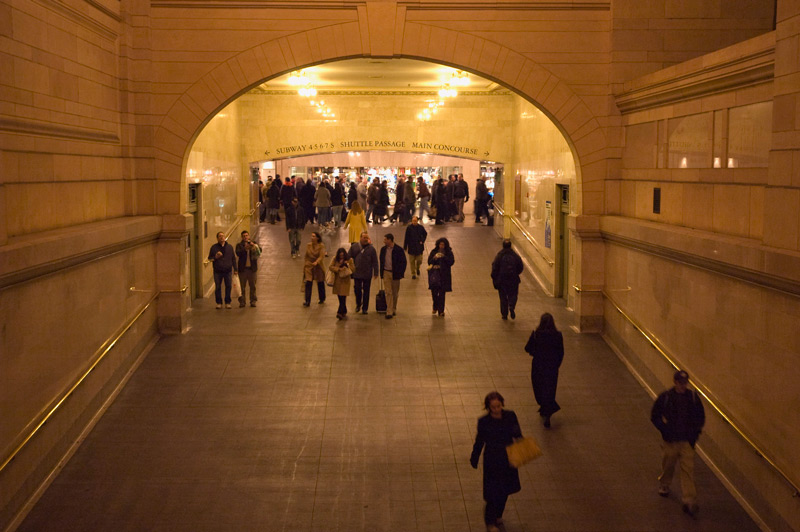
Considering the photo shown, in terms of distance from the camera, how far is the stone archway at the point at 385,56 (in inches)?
564

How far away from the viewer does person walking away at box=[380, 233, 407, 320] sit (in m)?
15.8

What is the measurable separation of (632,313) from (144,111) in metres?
8.00

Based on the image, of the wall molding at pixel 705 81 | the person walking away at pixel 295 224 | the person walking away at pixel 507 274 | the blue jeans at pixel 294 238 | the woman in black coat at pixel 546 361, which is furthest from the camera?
the blue jeans at pixel 294 238

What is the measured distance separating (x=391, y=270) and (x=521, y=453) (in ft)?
28.0

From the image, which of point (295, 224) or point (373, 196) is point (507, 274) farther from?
point (373, 196)

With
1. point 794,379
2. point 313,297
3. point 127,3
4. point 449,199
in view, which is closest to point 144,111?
point 127,3

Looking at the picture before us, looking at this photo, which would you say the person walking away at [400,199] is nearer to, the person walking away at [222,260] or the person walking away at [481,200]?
the person walking away at [481,200]

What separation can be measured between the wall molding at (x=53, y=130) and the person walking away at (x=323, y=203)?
13.3 meters

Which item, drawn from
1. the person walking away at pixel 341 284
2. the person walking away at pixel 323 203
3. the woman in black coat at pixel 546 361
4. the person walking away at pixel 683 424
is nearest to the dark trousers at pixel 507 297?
the person walking away at pixel 341 284

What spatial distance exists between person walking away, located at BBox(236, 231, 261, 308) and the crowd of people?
18mm

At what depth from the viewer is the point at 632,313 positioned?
1303cm

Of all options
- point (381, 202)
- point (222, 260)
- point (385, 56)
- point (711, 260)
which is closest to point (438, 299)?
point (222, 260)

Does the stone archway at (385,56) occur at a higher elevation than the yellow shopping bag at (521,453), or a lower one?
higher

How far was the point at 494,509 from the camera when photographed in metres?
7.89
